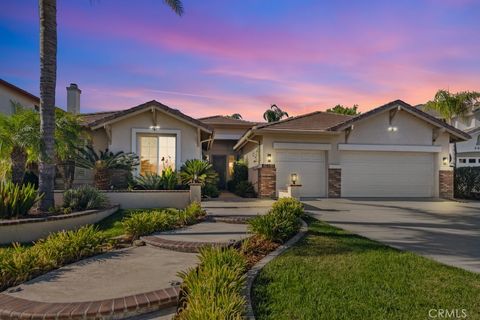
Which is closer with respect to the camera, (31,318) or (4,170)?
(31,318)

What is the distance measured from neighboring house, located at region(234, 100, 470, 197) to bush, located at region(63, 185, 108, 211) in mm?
9208

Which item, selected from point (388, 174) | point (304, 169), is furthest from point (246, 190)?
point (388, 174)

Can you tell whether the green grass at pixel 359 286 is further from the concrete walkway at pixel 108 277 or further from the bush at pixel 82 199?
the bush at pixel 82 199

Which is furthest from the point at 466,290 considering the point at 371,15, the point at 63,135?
the point at 63,135

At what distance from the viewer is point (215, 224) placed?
9.50 meters

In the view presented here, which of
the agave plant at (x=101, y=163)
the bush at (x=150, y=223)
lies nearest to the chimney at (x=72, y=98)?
the agave plant at (x=101, y=163)

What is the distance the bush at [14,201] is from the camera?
27.3 feet

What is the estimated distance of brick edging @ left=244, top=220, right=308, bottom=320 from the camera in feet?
12.8

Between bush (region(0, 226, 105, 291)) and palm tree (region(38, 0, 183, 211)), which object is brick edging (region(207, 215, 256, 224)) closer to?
bush (region(0, 226, 105, 291))

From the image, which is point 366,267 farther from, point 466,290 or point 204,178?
point 204,178

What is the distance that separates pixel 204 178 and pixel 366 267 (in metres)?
10.5

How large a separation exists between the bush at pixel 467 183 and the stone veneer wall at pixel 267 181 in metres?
11.6

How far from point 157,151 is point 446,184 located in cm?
1648

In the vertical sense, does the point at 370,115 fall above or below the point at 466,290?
above
